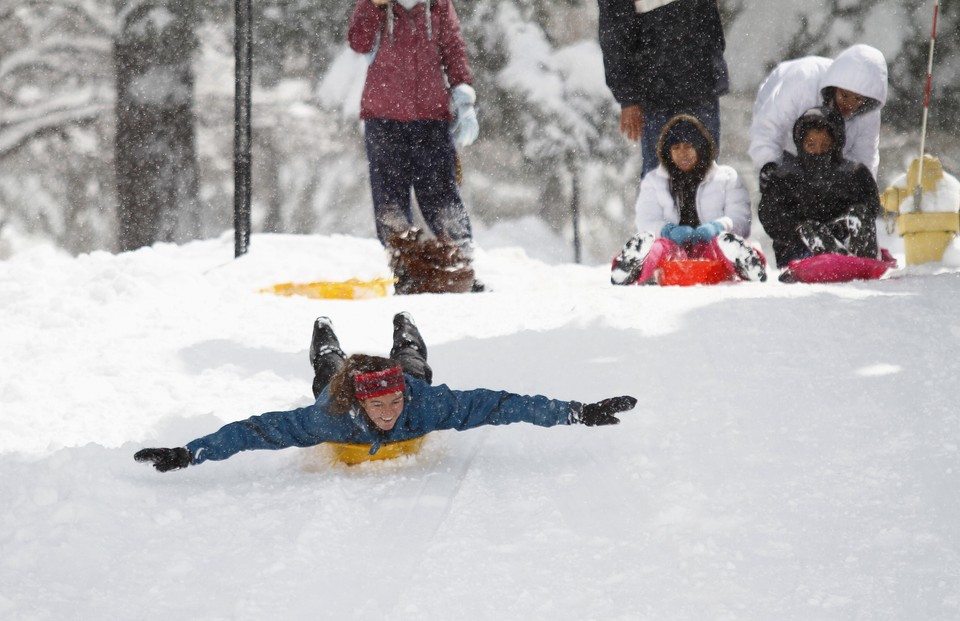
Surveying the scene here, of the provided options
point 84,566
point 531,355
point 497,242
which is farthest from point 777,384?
point 497,242

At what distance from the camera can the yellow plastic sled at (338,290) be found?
620 cm

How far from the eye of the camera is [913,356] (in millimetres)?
4012

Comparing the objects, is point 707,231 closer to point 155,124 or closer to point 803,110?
point 803,110

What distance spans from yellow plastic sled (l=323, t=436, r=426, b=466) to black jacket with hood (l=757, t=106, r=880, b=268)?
362 cm

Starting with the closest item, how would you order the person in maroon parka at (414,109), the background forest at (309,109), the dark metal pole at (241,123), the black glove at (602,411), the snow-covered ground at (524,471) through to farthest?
the snow-covered ground at (524,471) < the black glove at (602,411) < the person in maroon parka at (414,109) < the dark metal pole at (241,123) < the background forest at (309,109)

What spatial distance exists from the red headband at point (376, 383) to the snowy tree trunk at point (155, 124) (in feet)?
28.0

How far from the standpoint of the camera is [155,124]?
11.5 meters

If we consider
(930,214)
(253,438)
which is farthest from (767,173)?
(253,438)

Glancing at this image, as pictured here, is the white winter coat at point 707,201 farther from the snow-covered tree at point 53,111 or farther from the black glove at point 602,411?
the snow-covered tree at point 53,111

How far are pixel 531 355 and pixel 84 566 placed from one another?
7.40 ft

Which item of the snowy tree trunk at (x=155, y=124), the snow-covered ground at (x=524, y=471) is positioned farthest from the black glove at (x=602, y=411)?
the snowy tree trunk at (x=155, y=124)

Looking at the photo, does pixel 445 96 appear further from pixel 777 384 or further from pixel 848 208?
pixel 777 384

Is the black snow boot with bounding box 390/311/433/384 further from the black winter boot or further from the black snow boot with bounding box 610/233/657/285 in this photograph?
the black winter boot

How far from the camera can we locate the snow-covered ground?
240 centimetres
